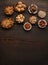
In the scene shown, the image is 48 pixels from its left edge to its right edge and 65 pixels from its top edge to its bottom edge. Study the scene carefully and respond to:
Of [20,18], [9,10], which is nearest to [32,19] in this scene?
[20,18]

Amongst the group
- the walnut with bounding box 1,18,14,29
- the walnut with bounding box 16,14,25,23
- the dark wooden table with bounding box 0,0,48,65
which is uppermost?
the walnut with bounding box 16,14,25,23

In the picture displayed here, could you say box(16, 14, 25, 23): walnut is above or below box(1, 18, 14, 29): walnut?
above

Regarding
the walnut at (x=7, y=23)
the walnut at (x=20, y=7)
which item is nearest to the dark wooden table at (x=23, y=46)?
the walnut at (x=7, y=23)

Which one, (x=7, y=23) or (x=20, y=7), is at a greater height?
(x=20, y=7)

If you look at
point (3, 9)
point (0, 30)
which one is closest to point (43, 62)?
point (0, 30)

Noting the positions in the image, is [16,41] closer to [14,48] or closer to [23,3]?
[14,48]

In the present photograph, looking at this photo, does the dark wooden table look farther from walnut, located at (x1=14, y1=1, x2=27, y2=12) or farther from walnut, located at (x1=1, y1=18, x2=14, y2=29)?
walnut, located at (x1=14, y1=1, x2=27, y2=12)

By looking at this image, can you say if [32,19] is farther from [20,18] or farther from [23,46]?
[23,46]

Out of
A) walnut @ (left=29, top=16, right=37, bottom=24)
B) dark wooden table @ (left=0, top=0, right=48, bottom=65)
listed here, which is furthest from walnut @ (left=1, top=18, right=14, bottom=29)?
walnut @ (left=29, top=16, right=37, bottom=24)
